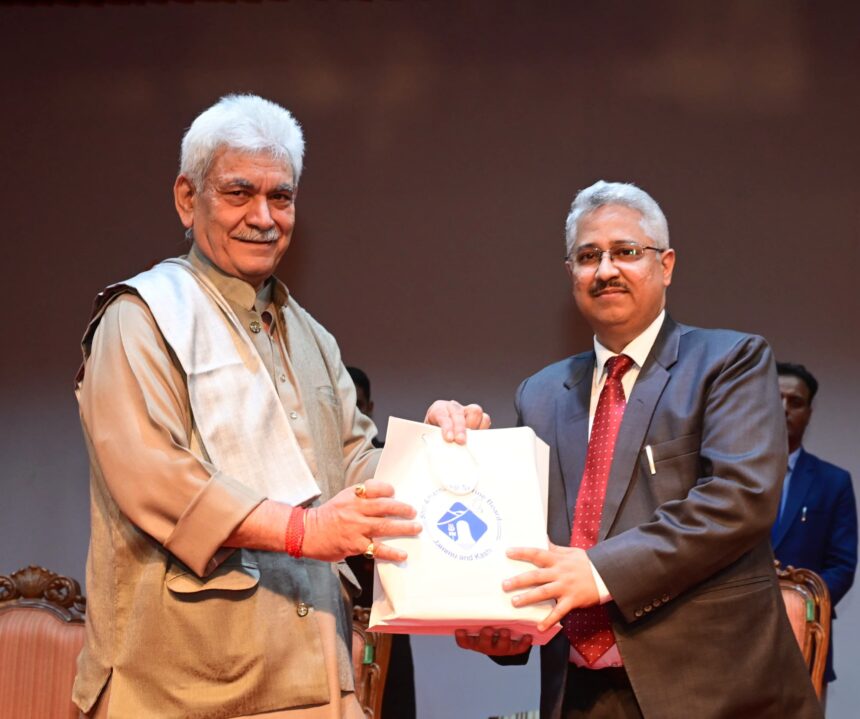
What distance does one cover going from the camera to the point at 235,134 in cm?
218

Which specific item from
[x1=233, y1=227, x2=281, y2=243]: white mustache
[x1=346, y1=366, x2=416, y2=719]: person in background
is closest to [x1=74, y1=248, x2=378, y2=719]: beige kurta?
[x1=233, y1=227, x2=281, y2=243]: white mustache

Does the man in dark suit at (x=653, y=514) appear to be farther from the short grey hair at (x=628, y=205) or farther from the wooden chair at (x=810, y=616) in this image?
the wooden chair at (x=810, y=616)

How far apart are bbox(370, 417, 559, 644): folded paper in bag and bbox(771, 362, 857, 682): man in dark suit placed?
8.78ft

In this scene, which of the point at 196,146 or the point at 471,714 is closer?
the point at 196,146

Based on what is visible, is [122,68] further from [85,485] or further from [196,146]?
[196,146]

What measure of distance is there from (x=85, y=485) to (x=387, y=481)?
3.34 meters

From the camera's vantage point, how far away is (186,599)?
1.93m

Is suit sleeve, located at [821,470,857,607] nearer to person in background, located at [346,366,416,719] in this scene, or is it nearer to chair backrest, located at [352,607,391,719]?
person in background, located at [346,366,416,719]

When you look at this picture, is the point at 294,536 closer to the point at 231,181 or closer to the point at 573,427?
the point at 231,181

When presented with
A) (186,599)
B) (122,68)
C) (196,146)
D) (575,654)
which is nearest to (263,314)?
(196,146)

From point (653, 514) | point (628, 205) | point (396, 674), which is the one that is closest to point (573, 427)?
point (653, 514)

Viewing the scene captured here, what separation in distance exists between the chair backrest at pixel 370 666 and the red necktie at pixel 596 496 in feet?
1.92

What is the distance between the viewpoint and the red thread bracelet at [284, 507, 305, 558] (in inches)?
75.7

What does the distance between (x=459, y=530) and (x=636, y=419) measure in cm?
59
